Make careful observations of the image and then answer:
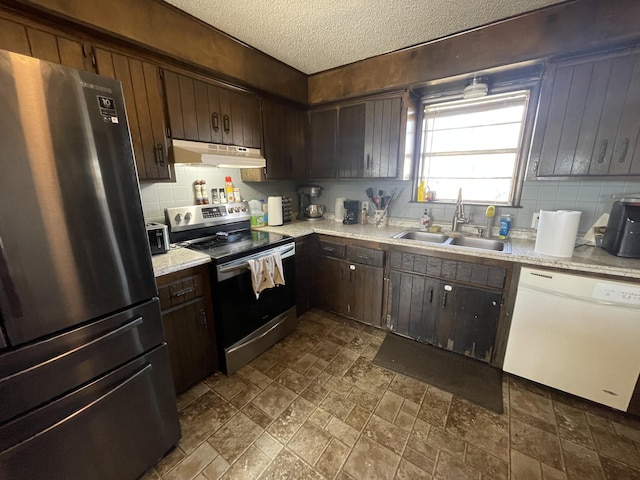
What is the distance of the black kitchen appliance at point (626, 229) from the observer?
1569mm

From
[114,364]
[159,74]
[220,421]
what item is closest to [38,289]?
[114,364]

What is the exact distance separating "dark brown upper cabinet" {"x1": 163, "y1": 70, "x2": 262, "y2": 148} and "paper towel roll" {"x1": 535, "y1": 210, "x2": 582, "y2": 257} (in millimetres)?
2307

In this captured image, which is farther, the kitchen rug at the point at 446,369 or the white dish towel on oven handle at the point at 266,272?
the white dish towel on oven handle at the point at 266,272

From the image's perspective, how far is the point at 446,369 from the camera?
1986 millimetres

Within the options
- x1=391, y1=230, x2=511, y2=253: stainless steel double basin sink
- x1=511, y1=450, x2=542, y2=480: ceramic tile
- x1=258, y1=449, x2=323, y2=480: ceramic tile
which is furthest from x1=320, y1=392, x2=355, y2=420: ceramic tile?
x1=391, y1=230, x2=511, y2=253: stainless steel double basin sink

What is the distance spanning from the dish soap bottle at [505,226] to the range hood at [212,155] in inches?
82.7

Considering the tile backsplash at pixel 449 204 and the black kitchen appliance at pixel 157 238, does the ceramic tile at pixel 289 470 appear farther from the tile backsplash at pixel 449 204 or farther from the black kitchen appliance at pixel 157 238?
the tile backsplash at pixel 449 204

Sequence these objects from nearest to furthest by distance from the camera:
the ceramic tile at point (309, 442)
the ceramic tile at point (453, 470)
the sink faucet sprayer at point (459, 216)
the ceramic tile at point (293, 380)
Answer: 1. the ceramic tile at point (453, 470)
2. the ceramic tile at point (309, 442)
3. the ceramic tile at point (293, 380)
4. the sink faucet sprayer at point (459, 216)

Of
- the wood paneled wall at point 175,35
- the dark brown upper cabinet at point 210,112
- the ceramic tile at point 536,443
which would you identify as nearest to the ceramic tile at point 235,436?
the ceramic tile at point 536,443

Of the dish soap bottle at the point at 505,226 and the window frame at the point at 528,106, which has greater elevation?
the window frame at the point at 528,106

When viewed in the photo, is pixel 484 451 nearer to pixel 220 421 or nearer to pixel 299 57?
pixel 220 421

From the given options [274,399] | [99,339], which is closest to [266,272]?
[274,399]

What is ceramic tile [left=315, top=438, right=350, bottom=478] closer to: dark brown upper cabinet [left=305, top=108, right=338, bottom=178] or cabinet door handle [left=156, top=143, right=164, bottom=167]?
A: cabinet door handle [left=156, top=143, right=164, bottom=167]

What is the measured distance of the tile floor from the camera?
4.29 feet
